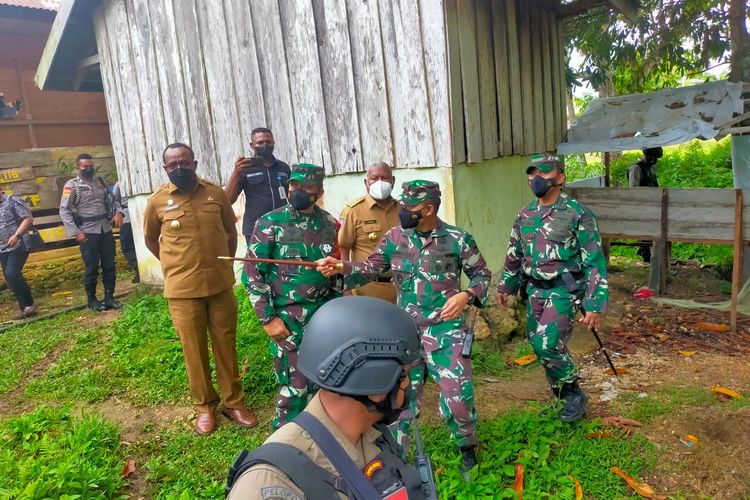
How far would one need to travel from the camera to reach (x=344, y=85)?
573cm

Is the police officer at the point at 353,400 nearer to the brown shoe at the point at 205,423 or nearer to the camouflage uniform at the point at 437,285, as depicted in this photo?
the camouflage uniform at the point at 437,285

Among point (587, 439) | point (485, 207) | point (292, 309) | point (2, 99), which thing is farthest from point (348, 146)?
point (2, 99)

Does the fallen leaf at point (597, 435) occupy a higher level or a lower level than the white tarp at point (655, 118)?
lower

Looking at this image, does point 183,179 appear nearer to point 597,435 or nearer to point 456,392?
point 456,392

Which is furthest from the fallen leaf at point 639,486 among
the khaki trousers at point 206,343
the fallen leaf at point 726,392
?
the khaki trousers at point 206,343

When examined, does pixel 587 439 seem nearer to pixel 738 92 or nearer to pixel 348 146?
pixel 348 146

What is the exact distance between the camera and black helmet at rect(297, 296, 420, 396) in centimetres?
152

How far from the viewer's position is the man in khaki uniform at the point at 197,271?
3.95 meters

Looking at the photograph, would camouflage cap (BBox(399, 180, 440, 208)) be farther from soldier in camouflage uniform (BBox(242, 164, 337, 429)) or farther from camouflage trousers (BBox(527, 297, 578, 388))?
camouflage trousers (BBox(527, 297, 578, 388))

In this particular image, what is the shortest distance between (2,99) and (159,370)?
701 cm

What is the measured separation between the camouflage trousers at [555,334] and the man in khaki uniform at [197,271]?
88.8 inches

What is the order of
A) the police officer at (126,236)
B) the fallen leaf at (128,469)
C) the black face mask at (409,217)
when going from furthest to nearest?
the police officer at (126,236), the fallen leaf at (128,469), the black face mask at (409,217)

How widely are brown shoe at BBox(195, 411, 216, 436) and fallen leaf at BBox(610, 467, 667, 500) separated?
283 cm

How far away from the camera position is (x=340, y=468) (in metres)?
1.39
